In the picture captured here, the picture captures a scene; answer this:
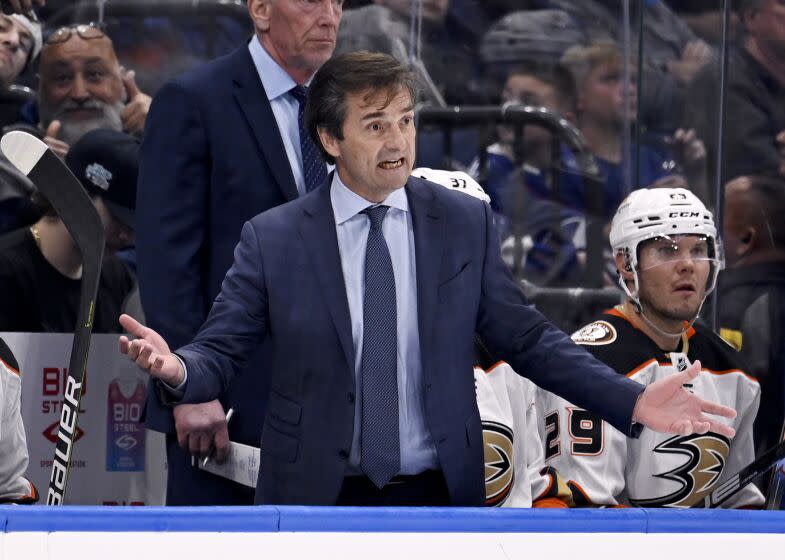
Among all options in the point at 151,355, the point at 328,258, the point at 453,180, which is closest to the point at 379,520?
the point at 151,355

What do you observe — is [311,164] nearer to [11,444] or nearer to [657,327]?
[11,444]

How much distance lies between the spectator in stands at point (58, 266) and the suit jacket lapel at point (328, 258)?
3.75 ft

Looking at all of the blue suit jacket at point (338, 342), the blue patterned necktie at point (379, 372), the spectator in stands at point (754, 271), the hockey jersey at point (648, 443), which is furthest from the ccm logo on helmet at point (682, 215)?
the blue patterned necktie at point (379, 372)

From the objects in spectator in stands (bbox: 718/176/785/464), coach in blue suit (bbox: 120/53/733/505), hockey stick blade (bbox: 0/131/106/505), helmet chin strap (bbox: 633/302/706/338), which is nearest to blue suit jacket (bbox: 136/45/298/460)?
hockey stick blade (bbox: 0/131/106/505)

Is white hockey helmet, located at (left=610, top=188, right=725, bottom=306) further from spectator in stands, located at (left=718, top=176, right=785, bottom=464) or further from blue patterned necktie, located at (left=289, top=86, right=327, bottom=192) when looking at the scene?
blue patterned necktie, located at (left=289, top=86, right=327, bottom=192)

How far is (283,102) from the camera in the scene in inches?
99.3

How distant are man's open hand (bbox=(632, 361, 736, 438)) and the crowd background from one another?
58.8 inches

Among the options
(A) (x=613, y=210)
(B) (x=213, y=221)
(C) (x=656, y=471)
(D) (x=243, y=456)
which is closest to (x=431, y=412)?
(D) (x=243, y=456)

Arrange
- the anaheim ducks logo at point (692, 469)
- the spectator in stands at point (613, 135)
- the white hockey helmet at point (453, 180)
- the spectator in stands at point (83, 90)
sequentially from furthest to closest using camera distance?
the spectator in stands at point (613, 135), the spectator in stands at point (83, 90), the white hockey helmet at point (453, 180), the anaheim ducks logo at point (692, 469)

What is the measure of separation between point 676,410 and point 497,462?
74 cm

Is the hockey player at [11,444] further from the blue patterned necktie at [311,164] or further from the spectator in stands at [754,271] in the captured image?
the spectator in stands at [754,271]

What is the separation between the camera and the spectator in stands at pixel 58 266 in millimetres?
3086

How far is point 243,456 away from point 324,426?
0.43m
